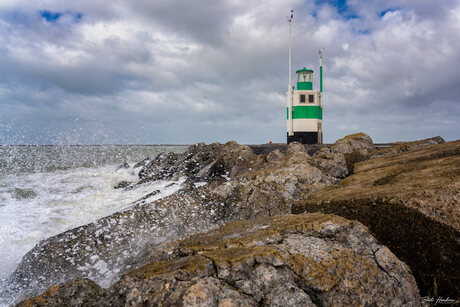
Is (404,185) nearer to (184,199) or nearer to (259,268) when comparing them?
(259,268)

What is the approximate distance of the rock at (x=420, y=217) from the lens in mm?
2455

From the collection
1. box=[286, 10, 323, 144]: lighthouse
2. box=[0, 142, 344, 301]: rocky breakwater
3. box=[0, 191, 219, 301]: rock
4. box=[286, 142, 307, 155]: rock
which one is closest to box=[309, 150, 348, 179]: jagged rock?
box=[0, 142, 344, 301]: rocky breakwater

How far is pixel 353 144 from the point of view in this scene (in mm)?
10547

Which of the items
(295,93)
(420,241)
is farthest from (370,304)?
(295,93)

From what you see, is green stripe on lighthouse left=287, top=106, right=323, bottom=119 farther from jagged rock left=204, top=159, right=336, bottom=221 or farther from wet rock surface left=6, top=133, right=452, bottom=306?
jagged rock left=204, top=159, right=336, bottom=221

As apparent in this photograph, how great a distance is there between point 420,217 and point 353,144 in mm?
8472

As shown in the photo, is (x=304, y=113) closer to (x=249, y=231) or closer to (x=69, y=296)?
(x=249, y=231)

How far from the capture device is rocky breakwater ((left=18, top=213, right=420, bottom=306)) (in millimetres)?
1762

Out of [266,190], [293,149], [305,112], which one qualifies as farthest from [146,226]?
[305,112]

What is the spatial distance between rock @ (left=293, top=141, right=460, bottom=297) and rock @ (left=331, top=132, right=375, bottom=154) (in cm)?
695

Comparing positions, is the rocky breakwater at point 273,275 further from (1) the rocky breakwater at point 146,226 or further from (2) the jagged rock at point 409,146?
(2) the jagged rock at point 409,146

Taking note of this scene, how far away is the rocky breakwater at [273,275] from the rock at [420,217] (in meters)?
0.43

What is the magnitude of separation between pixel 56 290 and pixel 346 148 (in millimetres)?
9626

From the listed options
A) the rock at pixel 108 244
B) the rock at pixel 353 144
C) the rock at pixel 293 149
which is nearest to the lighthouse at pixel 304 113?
the rock at pixel 353 144
